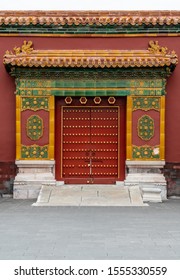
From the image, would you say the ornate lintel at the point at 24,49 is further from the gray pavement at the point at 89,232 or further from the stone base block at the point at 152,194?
the stone base block at the point at 152,194

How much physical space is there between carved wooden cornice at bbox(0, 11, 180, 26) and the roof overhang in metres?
0.63

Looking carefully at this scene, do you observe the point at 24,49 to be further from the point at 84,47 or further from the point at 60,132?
the point at 60,132

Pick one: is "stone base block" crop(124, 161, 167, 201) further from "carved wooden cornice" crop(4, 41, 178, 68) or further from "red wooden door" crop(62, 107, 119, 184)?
"carved wooden cornice" crop(4, 41, 178, 68)

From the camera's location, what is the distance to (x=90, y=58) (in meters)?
13.2

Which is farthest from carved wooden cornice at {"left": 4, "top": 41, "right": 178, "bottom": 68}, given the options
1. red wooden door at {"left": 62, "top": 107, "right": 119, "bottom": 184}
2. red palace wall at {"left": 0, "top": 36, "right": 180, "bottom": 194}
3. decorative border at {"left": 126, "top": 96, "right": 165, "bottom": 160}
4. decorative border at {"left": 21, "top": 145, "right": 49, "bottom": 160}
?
decorative border at {"left": 21, "top": 145, "right": 49, "bottom": 160}

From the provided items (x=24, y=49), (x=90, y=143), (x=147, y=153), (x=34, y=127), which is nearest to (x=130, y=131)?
(x=147, y=153)

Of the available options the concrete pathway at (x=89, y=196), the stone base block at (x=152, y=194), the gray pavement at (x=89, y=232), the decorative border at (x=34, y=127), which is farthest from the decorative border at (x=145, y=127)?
the decorative border at (x=34, y=127)

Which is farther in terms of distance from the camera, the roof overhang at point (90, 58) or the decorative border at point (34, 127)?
the decorative border at point (34, 127)

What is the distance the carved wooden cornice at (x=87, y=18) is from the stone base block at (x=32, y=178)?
152 inches

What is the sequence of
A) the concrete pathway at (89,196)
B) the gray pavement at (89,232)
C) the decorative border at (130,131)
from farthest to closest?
the decorative border at (130,131), the concrete pathway at (89,196), the gray pavement at (89,232)

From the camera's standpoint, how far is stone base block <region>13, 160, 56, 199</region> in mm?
13164

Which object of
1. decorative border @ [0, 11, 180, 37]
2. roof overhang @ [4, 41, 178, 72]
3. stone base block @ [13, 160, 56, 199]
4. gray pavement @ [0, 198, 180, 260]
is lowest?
gray pavement @ [0, 198, 180, 260]

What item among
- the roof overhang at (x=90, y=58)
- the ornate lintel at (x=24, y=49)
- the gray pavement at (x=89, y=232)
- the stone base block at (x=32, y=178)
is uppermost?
the ornate lintel at (x=24, y=49)

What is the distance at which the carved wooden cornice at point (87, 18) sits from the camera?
13594mm
